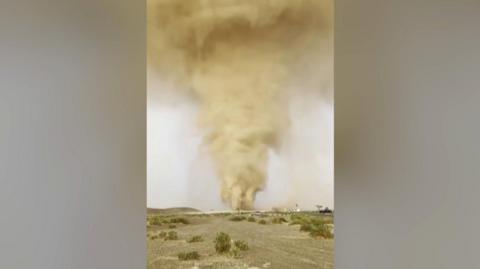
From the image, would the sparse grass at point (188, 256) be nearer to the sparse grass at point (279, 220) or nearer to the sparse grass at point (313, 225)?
the sparse grass at point (279, 220)

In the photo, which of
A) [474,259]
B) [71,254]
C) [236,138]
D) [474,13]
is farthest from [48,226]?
[236,138]

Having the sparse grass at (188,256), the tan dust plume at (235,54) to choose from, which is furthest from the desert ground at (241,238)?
the tan dust plume at (235,54)

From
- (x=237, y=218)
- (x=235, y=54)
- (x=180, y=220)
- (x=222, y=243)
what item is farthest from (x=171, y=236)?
(x=235, y=54)

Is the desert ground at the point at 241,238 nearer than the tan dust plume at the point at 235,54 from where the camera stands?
Yes

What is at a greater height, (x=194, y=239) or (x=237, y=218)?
(x=237, y=218)

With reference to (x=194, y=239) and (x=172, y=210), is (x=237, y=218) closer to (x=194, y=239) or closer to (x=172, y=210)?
(x=194, y=239)

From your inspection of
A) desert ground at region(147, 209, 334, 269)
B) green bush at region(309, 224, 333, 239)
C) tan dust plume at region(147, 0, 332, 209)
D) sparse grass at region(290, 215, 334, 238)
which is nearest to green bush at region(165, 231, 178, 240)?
desert ground at region(147, 209, 334, 269)
